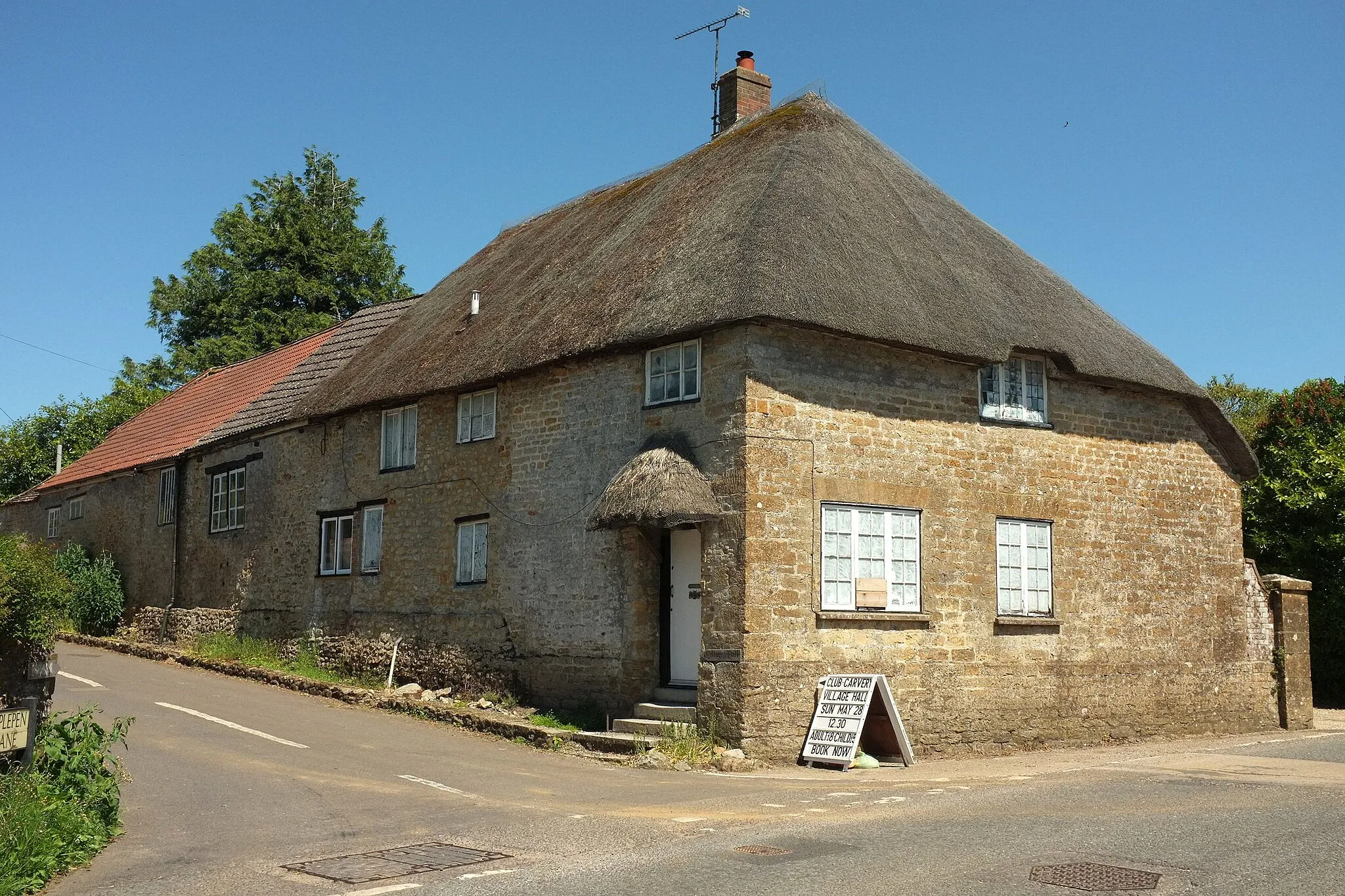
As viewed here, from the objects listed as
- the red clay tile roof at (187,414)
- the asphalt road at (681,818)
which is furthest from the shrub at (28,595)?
the red clay tile roof at (187,414)

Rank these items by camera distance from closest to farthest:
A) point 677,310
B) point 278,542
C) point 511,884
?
point 511,884 → point 677,310 → point 278,542

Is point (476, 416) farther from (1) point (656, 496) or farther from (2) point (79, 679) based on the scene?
(2) point (79, 679)

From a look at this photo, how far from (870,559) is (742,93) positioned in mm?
10173

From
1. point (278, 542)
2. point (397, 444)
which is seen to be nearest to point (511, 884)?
point (397, 444)

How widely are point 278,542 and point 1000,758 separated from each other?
44.5ft

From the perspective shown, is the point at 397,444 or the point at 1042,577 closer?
the point at 1042,577

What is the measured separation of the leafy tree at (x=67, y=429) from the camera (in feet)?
→ 135

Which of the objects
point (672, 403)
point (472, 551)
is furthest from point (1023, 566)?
point (472, 551)

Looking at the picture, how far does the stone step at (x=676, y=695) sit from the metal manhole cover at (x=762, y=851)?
607cm

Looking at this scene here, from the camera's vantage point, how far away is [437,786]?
37.7 ft

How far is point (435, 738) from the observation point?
15.0m

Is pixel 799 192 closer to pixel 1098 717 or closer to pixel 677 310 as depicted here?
pixel 677 310

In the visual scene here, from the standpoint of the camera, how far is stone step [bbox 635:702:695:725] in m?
14.1

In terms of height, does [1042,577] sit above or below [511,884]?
above
